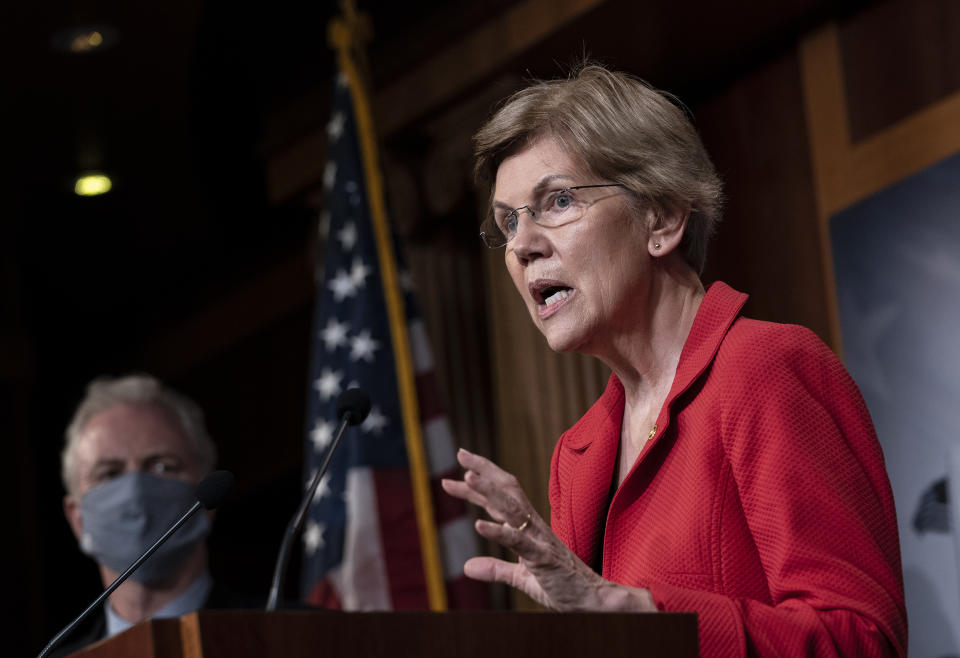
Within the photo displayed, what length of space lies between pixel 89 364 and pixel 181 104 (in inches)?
117

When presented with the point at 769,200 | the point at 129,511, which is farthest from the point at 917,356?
the point at 129,511

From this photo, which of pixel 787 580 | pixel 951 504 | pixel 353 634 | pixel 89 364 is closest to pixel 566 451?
pixel 787 580

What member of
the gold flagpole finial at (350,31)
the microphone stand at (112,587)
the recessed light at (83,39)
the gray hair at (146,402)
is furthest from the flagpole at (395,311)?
the microphone stand at (112,587)

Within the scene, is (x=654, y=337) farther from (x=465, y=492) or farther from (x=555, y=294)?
(x=465, y=492)

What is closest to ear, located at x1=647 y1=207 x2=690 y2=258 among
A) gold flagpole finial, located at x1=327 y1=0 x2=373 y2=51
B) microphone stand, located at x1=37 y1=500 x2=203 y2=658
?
microphone stand, located at x1=37 y1=500 x2=203 y2=658

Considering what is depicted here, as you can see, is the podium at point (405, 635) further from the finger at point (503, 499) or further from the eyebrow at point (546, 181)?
the eyebrow at point (546, 181)

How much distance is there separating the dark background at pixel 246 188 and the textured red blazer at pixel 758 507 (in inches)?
106

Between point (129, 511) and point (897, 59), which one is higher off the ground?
point (897, 59)

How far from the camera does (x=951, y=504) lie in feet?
12.8

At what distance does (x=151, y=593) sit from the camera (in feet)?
12.2

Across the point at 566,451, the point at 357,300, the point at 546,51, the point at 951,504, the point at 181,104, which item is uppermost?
the point at 181,104

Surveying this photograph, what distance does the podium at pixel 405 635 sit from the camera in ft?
4.53

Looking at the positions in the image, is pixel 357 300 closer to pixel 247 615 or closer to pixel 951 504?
pixel 951 504

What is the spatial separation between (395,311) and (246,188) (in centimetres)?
279
